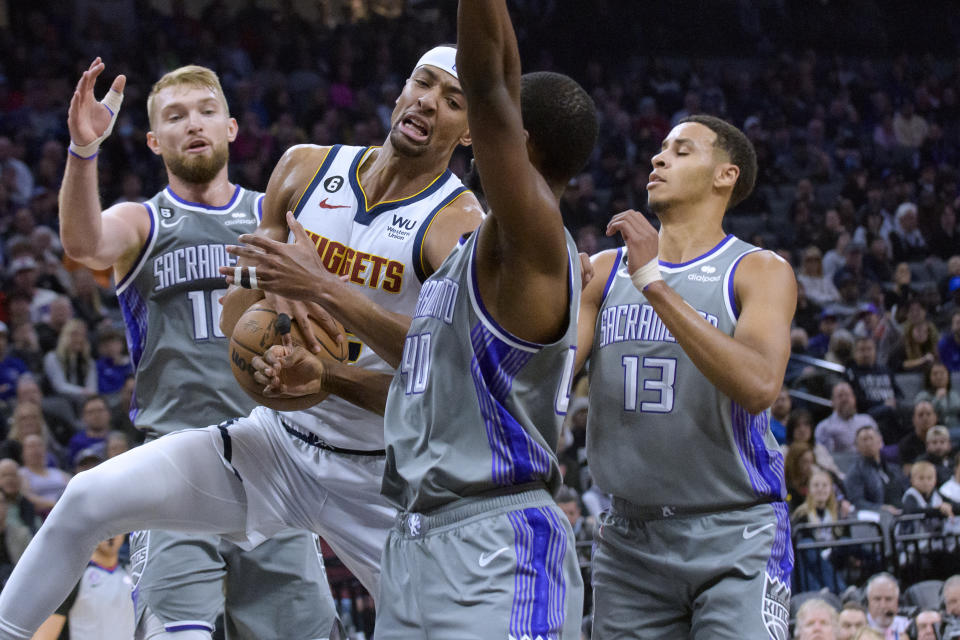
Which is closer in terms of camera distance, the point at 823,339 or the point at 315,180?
the point at 315,180

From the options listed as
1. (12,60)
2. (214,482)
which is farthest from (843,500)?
(12,60)

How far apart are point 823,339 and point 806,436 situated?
2855 millimetres

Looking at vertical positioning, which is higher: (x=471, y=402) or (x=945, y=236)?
(x=945, y=236)

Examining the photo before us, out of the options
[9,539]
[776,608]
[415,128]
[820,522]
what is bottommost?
[9,539]

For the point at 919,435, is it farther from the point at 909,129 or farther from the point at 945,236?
the point at 909,129

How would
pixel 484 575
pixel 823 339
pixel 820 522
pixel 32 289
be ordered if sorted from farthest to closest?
pixel 823 339 < pixel 32 289 < pixel 820 522 < pixel 484 575

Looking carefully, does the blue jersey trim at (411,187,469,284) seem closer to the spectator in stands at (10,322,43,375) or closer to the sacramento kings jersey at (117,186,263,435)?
the sacramento kings jersey at (117,186,263,435)

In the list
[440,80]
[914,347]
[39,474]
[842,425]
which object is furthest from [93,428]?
[914,347]

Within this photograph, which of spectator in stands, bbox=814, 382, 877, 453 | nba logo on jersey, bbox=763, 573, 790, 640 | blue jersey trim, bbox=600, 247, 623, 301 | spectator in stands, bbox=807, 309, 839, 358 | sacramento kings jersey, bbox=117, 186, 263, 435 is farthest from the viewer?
spectator in stands, bbox=807, 309, 839, 358

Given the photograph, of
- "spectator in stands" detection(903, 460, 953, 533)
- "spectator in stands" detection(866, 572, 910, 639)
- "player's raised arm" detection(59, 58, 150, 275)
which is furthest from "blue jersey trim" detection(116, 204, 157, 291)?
"spectator in stands" detection(903, 460, 953, 533)

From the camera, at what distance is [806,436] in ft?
35.7

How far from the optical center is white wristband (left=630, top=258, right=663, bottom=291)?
395 centimetres

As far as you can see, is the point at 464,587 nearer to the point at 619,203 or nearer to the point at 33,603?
the point at 33,603

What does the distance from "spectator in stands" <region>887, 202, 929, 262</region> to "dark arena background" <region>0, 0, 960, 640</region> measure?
0.10 ft
